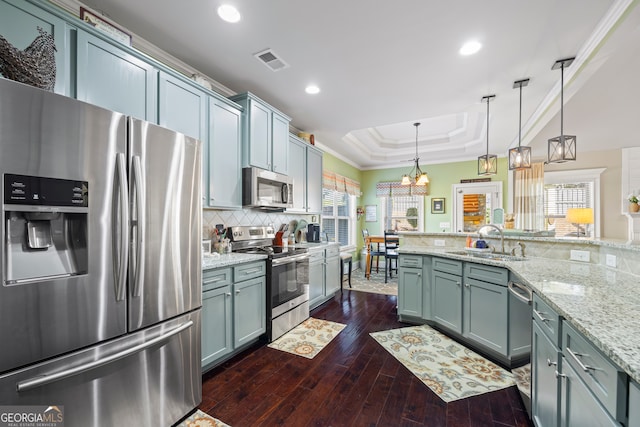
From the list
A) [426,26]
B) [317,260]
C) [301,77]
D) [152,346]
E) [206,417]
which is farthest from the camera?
[317,260]

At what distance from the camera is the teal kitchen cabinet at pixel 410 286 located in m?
3.17

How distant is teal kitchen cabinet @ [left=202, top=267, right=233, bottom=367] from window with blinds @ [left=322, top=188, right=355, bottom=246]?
3.22 meters

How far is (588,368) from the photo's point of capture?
37.5 inches

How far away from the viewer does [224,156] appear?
105 inches

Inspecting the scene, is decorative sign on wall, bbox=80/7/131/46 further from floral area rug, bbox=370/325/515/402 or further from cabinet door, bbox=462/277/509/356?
cabinet door, bbox=462/277/509/356

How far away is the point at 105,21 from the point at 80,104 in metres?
0.99

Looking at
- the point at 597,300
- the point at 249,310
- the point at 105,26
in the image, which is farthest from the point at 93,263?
the point at 597,300

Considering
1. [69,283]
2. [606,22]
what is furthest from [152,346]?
[606,22]

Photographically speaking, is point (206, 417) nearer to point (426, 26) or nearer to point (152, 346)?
point (152, 346)

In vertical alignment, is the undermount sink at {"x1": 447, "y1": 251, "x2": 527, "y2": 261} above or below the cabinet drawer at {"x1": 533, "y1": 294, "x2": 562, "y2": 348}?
above

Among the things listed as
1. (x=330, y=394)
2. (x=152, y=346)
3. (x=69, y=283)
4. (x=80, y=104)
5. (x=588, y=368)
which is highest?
(x=80, y=104)

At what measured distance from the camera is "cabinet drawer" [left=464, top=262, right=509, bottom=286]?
89.9 inches

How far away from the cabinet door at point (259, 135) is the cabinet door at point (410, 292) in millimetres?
2158

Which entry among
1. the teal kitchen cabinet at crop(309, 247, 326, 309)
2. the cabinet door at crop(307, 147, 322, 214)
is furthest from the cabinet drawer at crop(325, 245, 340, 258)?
the cabinet door at crop(307, 147, 322, 214)
